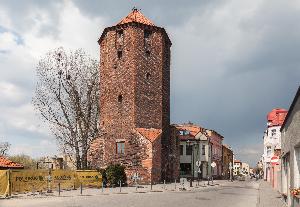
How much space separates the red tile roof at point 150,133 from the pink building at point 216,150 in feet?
99.5

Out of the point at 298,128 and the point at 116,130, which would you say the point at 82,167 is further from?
the point at 298,128

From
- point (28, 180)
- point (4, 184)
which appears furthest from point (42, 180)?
point (4, 184)

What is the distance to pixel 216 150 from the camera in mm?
78875

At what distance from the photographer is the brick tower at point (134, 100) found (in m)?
43.6

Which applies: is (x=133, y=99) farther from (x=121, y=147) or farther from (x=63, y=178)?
(x=63, y=178)

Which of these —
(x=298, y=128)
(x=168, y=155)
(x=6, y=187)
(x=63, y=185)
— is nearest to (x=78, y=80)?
(x=168, y=155)

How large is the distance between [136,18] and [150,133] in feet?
43.6

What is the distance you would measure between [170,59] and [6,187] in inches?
1106

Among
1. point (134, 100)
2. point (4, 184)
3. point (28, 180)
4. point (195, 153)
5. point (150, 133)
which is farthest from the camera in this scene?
point (195, 153)

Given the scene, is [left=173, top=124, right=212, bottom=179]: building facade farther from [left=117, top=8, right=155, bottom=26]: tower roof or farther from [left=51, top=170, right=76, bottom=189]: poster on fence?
[left=51, top=170, right=76, bottom=189]: poster on fence

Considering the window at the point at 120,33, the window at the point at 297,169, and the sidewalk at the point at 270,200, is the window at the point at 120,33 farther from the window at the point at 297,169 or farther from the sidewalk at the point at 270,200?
the window at the point at 297,169

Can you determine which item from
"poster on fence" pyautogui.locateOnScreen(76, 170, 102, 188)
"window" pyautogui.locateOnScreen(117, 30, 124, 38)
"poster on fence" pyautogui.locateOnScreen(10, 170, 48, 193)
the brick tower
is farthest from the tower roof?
"poster on fence" pyautogui.locateOnScreen(10, 170, 48, 193)

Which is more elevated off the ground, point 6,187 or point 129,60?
point 129,60

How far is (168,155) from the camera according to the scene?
48.6 metres
